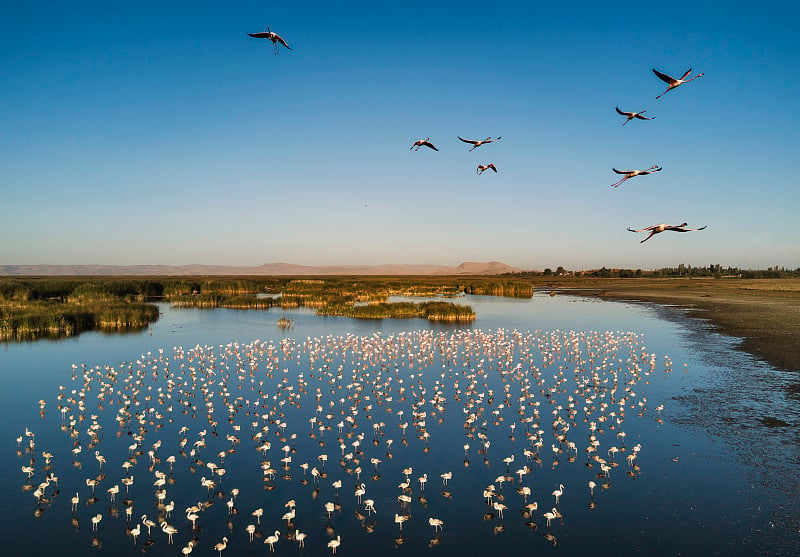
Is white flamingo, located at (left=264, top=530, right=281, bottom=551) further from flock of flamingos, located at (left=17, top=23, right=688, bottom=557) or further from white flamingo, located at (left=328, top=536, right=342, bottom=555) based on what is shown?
white flamingo, located at (left=328, top=536, right=342, bottom=555)

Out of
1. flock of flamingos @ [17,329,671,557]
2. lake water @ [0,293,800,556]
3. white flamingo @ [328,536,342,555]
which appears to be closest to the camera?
white flamingo @ [328,536,342,555]

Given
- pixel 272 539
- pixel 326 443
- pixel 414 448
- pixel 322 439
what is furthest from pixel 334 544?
pixel 322 439

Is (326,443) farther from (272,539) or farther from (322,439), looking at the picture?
(272,539)

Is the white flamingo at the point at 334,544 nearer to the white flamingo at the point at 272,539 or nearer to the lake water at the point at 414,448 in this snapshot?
the lake water at the point at 414,448

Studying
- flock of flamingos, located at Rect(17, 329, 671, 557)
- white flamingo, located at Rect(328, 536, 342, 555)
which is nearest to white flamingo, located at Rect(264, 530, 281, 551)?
flock of flamingos, located at Rect(17, 329, 671, 557)

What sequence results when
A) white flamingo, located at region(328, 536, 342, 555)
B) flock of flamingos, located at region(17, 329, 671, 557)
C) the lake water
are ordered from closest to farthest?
white flamingo, located at region(328, 536, 342, 555) < the lake water < flock of flamingos, located at region(17, 329, 671, 557)
